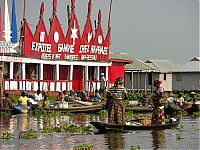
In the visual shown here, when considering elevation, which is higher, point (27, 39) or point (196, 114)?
point (27, 39)

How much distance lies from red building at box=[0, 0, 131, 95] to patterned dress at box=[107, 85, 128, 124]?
57.8ft

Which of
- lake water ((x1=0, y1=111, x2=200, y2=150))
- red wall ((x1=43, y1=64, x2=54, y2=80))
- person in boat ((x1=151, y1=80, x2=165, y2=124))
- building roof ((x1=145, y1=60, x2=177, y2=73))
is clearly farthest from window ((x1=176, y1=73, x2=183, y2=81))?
person in boat ((x1=151, y1=80, x2=165, y2=124))

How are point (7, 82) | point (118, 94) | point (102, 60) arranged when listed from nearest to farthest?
1. point (118, 94)
2. point (7, 82)
3. point (102, 60)

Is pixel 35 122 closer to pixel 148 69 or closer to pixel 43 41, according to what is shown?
pixel 43 41

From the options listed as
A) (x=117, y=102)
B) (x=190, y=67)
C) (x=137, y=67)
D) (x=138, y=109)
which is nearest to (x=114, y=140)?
(x=117, y=102)

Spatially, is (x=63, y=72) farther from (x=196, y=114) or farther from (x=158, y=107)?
(x=158, y=107)

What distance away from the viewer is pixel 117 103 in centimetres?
1888

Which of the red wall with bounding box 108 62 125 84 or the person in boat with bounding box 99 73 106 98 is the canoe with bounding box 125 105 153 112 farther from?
the red wall with bounding box 108 62 125 84

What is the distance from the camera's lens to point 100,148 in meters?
15.0

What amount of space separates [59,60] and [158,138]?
2412 centimetres

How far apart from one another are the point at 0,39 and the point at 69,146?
22528 millimetres

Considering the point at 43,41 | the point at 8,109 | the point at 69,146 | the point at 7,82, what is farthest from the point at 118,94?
the point at 43,41

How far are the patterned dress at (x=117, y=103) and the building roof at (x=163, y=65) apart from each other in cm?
4385

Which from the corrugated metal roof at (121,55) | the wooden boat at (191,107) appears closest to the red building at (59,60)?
the corrugated metal roof at (121,55)
